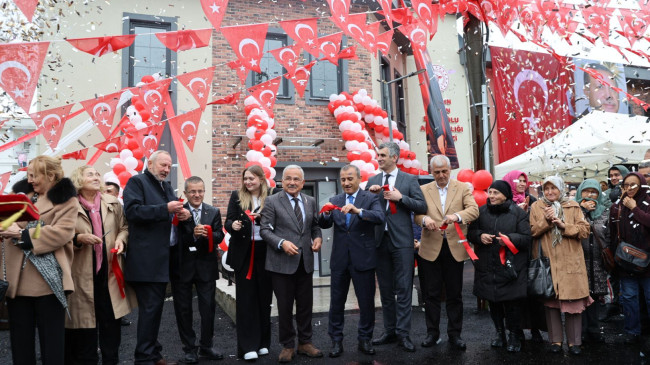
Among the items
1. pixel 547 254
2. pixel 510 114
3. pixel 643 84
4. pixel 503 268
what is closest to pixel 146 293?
pixel 503 268

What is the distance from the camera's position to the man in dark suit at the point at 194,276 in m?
4.93

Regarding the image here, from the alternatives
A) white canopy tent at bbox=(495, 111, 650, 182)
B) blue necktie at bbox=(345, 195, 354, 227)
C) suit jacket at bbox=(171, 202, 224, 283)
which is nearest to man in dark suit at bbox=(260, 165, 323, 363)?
blue necktie at bbox=(345, 195, 354, 227)

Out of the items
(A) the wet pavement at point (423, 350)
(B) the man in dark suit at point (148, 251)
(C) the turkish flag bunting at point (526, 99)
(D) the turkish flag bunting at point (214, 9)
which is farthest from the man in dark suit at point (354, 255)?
(C) the turkish flag bunting at point (526, 99)

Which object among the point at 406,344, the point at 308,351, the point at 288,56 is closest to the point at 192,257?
the point at 308,351

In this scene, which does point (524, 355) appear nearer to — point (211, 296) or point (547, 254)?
point (547, 254)

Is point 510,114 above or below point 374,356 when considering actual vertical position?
above

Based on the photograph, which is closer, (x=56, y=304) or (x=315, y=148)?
(x=56, y=304)

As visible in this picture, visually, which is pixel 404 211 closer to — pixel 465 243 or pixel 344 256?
pixel 465 243

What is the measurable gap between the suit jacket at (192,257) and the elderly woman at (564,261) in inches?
135

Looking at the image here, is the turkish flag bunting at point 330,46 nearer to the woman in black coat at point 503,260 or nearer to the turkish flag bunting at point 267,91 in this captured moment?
the turkish flag bunting at point 267,91

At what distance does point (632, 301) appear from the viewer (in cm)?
517

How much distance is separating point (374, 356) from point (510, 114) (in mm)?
13453

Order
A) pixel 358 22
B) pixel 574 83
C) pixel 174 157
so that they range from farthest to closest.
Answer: pixel 574 83 → pixel 174 157 → pixel 358 22

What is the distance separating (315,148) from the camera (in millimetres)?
11758
